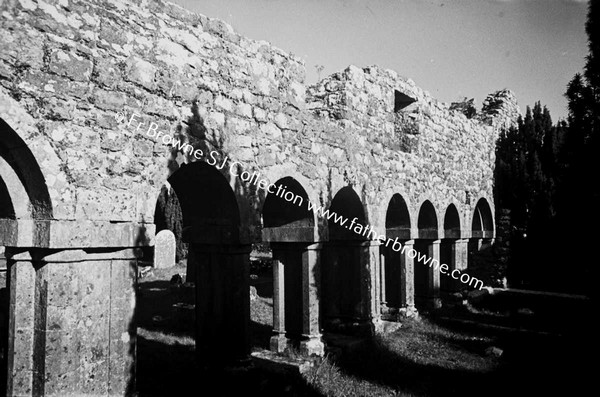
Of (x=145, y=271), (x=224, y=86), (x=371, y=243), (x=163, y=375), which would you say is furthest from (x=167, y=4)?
(x=145, y=271)

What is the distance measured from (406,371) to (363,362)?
637 millimetres

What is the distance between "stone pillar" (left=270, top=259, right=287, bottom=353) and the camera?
6762 mm

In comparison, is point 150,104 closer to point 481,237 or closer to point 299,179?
point 299,179

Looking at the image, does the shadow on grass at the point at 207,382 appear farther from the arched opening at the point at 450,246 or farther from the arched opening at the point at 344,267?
the arched opening at the point at 450,246

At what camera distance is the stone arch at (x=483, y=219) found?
14.1 m

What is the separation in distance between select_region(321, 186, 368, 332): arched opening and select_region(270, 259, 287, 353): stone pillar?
5.74 ft

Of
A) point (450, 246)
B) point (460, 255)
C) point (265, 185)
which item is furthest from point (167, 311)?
point (460, 255)

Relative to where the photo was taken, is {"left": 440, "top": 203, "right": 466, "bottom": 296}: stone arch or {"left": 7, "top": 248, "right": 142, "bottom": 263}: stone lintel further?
{"left": 440, "top": 203, "right": 466, "bottom": 296}: stone arch

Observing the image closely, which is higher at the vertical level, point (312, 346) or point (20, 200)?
point (20, 200)

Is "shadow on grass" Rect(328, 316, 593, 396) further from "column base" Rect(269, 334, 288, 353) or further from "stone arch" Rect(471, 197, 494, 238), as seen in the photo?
"stone arch" Rect(471, 197, 494, 238)

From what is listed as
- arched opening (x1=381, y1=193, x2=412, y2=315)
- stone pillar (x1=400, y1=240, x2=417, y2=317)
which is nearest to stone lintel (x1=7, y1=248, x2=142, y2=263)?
arched opening (x1=381, y1=193, x2=412, y2=315)

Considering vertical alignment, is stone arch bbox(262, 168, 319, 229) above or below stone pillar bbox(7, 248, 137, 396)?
above

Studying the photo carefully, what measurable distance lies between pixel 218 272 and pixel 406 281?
5.69 m

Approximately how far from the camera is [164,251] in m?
20.6
